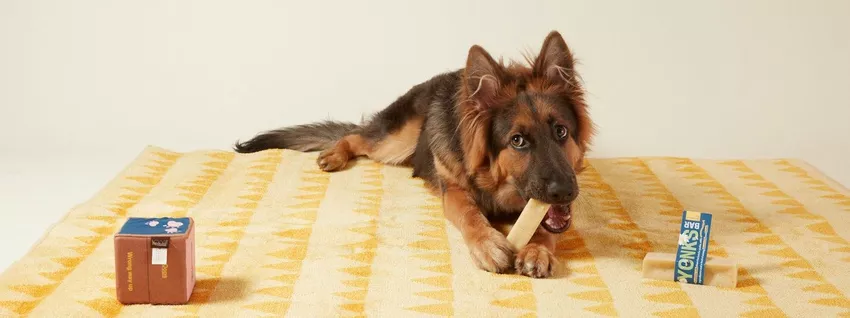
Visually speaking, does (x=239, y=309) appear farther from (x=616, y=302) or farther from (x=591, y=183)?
(x=591, y=183)

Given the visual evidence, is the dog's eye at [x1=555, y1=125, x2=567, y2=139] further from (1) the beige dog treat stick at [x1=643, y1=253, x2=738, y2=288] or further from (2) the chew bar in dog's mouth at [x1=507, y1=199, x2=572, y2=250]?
(1) the beige dog treat stick at [x1=643, y1=253, x2=738, y2=288]

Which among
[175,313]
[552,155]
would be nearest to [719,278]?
[552,155]

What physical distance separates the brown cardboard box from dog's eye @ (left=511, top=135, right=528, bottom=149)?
4.82 ft

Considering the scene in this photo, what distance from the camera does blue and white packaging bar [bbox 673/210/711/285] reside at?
406 centimetres

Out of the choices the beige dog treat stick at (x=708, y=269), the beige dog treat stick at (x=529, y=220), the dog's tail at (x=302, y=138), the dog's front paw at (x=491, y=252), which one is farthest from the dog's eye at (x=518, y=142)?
the dog's tail at (x=302, y=138)

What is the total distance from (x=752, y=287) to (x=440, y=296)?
1.25 metres

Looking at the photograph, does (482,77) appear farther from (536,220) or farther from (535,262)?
(535,262)

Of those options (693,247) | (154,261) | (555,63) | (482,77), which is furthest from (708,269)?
(154,261)

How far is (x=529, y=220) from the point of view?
4293 mm

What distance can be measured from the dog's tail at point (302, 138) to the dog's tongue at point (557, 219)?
236 cm

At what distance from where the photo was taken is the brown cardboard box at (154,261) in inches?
145

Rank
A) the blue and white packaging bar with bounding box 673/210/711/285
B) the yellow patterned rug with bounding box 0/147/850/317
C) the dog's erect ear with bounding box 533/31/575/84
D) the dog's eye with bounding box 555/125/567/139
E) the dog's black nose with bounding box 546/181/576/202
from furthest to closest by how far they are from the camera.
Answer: the dog's erect ear with bounding box 533/31/575/84, the dog's eye with bounding box 555/125/567/139, the dog's black nose with bounding box 546/181/576/202, the blue and white packaging bar with bounding box 673/210/711/285, the yellow patterned rug with bounding box 0/147/850/317

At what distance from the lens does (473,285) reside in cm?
409

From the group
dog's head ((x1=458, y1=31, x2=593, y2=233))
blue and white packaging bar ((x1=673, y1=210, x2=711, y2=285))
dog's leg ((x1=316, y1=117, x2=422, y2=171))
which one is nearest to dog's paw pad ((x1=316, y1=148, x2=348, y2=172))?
dog's leg ((x1=316, y1=117, x2=422, y2=171))
